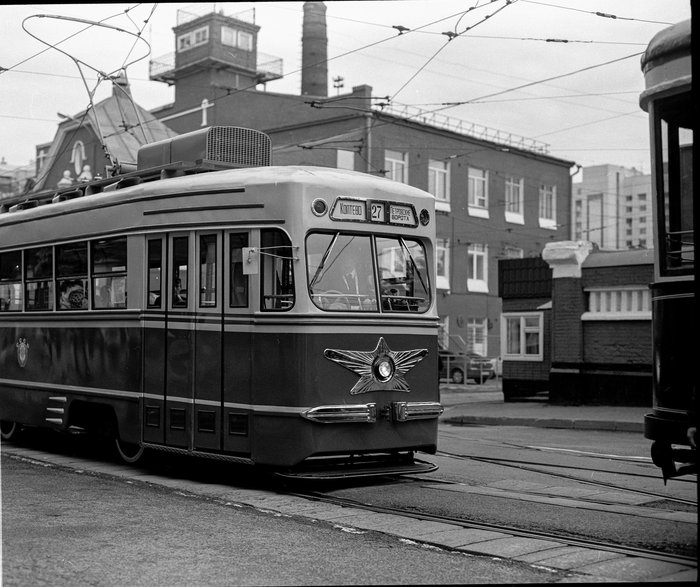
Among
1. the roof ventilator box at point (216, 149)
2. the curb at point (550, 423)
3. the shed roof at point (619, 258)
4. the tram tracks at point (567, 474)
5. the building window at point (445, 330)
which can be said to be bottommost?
the curb at point (550, 423)

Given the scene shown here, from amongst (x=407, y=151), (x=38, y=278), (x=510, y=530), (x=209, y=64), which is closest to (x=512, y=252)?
(x=407, y=151)

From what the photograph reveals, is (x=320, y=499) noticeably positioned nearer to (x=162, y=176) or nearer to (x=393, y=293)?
(x=393, y=293)

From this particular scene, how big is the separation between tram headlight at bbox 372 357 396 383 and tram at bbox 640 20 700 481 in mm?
3202

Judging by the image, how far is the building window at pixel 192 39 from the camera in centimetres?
3584

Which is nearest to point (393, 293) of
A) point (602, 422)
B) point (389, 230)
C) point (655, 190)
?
point (389, 230)

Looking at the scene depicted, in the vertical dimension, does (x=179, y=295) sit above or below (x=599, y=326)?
above

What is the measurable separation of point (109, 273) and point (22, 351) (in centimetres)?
273

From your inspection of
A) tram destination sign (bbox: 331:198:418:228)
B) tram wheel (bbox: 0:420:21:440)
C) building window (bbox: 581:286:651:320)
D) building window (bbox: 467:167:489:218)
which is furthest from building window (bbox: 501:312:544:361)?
building window (bbox: 467:167:489:218)

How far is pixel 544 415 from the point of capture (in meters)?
19.8

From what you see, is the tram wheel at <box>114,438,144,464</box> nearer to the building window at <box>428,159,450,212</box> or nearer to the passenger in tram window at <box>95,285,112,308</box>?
the passenger in tram window at <box>95,285,112,308</box>

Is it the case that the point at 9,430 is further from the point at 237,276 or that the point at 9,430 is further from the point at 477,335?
the point at 477,335

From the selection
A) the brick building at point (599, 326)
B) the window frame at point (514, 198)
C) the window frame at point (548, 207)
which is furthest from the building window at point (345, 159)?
the brick building at point (599, 326)

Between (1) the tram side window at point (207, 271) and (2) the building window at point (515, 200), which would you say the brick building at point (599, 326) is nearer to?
(1) the tram side window at point (207, 271)

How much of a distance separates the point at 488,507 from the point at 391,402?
1.77m
